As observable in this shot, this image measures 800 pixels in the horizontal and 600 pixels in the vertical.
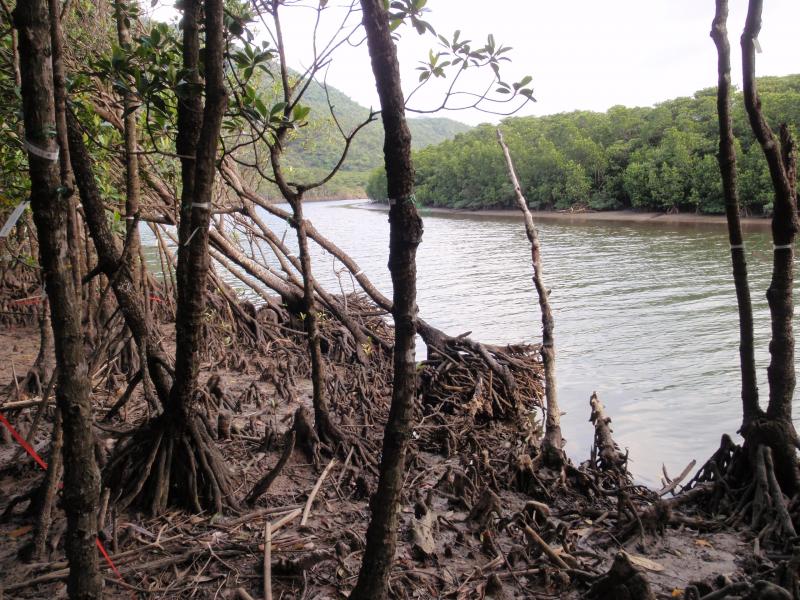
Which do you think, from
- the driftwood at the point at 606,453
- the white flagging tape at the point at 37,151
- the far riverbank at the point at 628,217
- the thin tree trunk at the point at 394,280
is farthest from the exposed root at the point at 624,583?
the far riverbank at the point at 628,217

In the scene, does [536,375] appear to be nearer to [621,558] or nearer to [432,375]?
[432,375]

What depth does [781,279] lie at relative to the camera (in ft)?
15.5

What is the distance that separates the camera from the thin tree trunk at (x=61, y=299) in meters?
2.44

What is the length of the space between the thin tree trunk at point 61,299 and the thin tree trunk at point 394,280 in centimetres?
116

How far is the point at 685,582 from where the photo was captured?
4.10 m

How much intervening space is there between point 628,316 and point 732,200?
1132 cm

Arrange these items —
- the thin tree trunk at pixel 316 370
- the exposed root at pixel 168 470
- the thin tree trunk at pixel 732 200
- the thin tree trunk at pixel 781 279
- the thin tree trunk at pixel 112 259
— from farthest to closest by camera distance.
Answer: the thin tree trunk at pixel 316 370 → the thin tree trunk at pixel 732 200 → the thin tree trunk at pixel 781 279 → the exposed root at pixel 168 470 → the thin tree trunk at pixel 112 259

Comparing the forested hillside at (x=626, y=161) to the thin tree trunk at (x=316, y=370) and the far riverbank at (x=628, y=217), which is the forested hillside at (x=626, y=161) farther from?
the thin tree trunk at (x=316, y=370)

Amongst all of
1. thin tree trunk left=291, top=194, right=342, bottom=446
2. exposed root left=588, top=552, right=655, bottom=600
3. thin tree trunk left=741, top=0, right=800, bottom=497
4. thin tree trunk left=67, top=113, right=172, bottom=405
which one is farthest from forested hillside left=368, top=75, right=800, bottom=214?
thin tree trunk left=67, top=113, right=172, bottom=405

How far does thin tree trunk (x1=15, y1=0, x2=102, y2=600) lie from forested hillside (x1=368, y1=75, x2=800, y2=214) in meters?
32.9

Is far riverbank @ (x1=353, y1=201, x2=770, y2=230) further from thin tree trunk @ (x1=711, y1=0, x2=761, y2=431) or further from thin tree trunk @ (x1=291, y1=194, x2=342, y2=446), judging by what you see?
thin tree trunk @ (x1=291, y1=194, x2=342, y2=446)

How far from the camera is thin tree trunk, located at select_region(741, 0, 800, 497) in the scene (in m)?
4.56

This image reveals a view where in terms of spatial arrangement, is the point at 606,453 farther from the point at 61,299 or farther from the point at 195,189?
the point at 61,299

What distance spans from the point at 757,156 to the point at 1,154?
36.5 m
